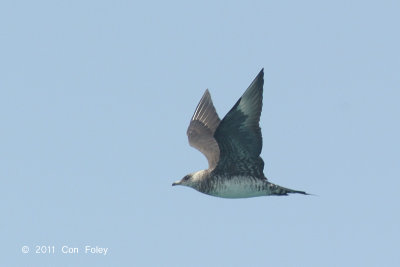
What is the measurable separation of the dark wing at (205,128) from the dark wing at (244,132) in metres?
3.19

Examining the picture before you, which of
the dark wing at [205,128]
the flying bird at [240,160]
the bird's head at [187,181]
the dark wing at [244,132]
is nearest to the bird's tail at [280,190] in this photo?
the flying bird at [240,160]

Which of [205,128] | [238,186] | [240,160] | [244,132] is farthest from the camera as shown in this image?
[205,128]

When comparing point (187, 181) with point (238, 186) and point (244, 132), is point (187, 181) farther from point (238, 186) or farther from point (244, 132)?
point (244, 132)

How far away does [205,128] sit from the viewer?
23953 millimetres

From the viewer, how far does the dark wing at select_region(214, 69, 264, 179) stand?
18.3 m

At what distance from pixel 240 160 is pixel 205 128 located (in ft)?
15.4

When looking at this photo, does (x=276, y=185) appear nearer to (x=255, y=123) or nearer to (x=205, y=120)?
(x=255, y=123)

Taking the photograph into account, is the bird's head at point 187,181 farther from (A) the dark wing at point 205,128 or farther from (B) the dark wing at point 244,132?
(B) the dark wing at point 244,132

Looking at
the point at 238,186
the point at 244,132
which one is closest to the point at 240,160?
the point at 238,186

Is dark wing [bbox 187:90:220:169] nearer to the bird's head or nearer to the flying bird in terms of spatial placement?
the flying bird

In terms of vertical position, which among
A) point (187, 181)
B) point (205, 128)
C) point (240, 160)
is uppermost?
point (205, 128)

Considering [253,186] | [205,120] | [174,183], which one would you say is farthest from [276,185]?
[205,120]

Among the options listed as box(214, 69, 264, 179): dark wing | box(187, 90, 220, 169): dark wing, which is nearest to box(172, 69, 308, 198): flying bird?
box(214, 69, 264, 179): dark wing

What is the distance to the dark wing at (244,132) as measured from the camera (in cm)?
1833
